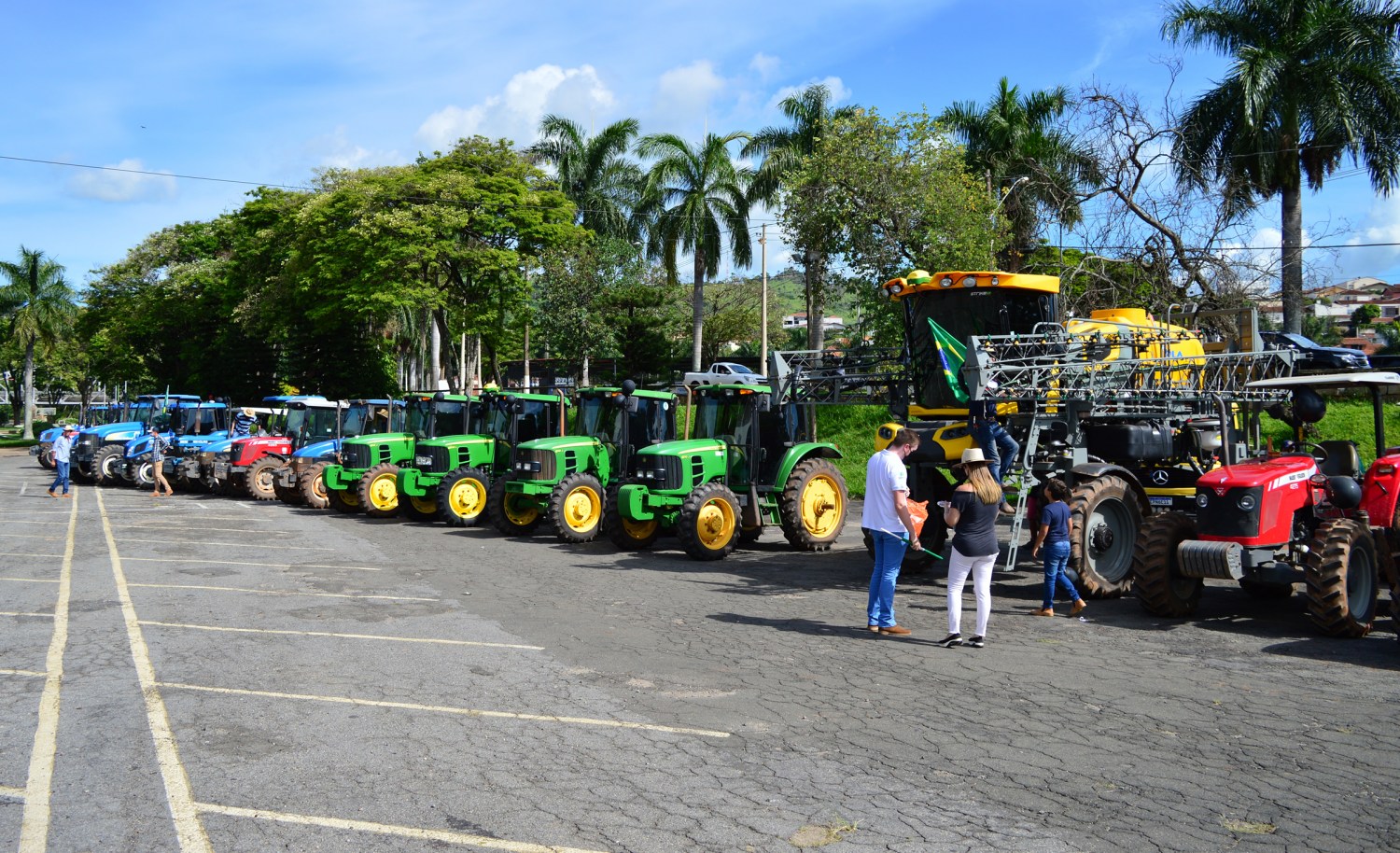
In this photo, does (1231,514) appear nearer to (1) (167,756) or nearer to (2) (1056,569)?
(2) (1056,569)

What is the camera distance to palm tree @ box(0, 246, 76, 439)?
217 ft

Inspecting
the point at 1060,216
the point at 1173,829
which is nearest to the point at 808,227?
the point at 1060,216

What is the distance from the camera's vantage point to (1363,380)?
974 centimetres

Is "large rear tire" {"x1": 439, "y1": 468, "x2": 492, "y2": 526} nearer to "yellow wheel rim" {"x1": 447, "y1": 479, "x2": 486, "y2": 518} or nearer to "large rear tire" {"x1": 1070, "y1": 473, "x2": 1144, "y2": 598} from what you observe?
"yellow wheel rim" {"x1": 447, "y1": 479, "x2": 486, "y2": 518}

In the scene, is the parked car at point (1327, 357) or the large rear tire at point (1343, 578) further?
the parked car at point (1327, 357)

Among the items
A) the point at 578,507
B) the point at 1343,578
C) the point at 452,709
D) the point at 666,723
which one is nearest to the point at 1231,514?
the point at 1343,578

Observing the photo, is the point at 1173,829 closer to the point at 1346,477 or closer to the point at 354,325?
the point at 1346,477

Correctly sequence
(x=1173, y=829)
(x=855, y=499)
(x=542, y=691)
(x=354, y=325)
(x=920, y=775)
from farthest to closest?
1. (x=354, y=325)
2. (x=855, y=499)
3. (x=542, y=691)
4. (x=920, y=775)
5. (x=1173, y=829)

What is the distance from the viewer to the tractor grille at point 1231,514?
9.09 m

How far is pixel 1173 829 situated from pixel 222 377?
49134 mm

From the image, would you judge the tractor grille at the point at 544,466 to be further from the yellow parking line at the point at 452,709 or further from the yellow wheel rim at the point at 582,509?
the yellow parking line at the point at 452,709

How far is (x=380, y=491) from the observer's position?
1991 centimetres

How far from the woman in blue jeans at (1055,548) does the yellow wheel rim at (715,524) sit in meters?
4.86

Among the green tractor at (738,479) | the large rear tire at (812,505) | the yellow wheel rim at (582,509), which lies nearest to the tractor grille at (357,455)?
the yellow wheel rim at (582,509)
